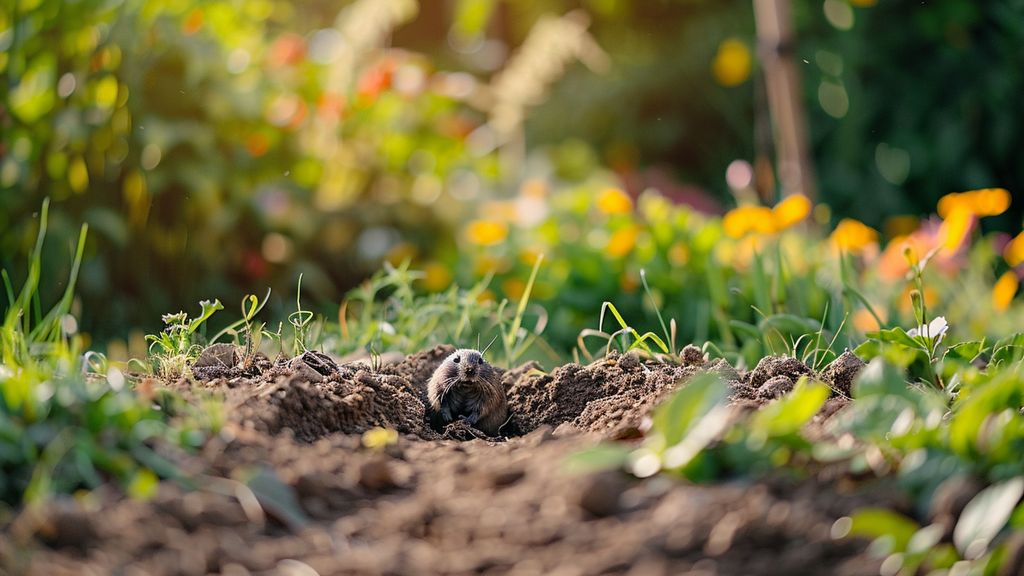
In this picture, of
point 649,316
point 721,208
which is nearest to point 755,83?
point 721,208

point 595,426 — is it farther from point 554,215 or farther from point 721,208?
point 721,208

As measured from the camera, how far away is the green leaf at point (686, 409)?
5.40 ft

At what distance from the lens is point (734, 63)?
21.9 feet

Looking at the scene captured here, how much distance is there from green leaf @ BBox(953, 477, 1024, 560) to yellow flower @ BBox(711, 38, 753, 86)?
544cm

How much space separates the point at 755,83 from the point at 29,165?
4.70 meters

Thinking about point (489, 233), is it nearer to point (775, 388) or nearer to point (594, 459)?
point (775, 388)

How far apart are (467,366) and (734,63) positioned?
185 inches

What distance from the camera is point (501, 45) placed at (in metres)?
9.27

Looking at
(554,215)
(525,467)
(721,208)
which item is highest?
(525,467)

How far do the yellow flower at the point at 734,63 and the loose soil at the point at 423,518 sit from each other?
5046 millimetres

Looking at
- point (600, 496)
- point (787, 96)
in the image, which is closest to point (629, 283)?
point (787, 96)

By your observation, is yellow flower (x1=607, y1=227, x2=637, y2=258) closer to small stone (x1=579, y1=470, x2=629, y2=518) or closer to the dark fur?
the dark fur

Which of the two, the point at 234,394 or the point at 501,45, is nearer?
the point at 234,394

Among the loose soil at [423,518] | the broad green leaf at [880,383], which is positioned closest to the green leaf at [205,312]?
the loose soil at [423,518]
